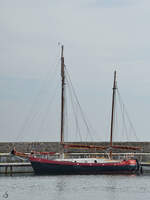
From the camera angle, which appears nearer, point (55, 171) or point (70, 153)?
point (55, 171)

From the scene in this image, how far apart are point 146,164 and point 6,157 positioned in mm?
17828

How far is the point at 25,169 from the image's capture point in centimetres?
9112

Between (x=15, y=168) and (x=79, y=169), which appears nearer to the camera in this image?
(x=79, y=169)

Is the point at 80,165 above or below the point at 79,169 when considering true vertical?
above
